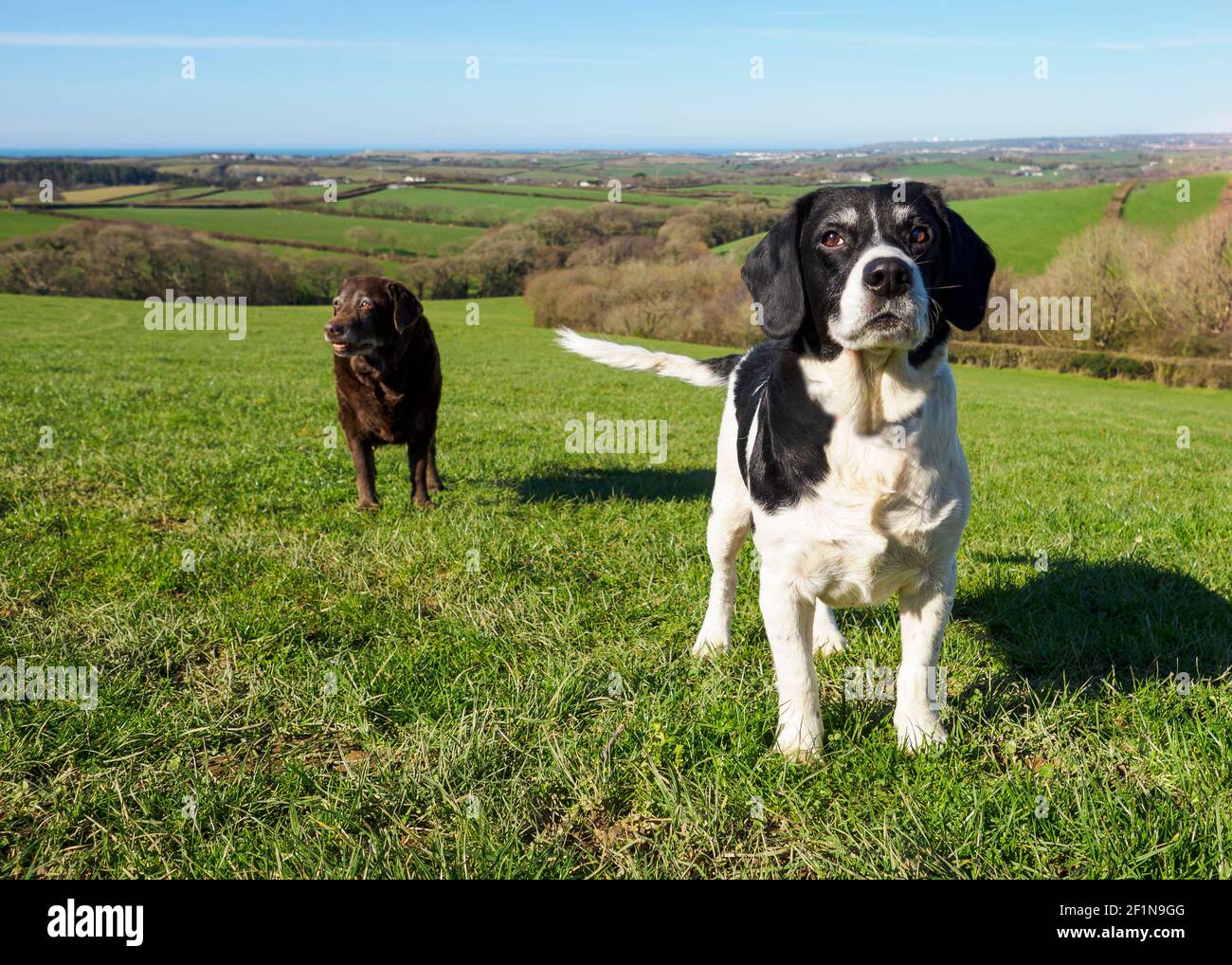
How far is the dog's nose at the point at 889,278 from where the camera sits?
9.17 ft

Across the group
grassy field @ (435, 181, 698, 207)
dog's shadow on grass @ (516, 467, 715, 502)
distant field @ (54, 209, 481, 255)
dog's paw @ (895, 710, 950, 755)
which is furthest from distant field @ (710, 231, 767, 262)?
dog's paw @ (895, 710, 950, 755)

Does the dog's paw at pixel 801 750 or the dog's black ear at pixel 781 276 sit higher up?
the dog's black ear at pixel 781 276

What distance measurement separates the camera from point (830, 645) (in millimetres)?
4277

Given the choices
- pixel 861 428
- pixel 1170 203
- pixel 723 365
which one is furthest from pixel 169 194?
pixel 861 428

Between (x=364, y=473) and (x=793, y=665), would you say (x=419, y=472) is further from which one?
(x=793, y=665)

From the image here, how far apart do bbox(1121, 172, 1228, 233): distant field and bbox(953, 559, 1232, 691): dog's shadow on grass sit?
2800 inches

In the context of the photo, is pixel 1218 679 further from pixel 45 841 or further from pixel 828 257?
pixel 45 841

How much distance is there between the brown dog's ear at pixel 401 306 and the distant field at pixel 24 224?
6676 centimetres

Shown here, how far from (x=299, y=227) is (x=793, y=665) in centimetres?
7444

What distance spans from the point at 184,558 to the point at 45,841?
2665 mm

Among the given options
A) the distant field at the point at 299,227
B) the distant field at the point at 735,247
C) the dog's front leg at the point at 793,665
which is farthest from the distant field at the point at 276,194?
the dog's front leg at the point at 793,665

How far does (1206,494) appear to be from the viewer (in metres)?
8.41

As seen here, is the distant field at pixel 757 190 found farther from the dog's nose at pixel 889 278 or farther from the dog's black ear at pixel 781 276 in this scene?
the dog's nose at pixel 889 278
